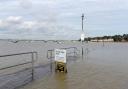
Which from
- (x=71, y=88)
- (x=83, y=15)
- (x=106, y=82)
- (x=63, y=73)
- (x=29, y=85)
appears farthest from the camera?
(x=83, y=15)

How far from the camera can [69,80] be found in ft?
40.5

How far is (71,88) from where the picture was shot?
10500 millimetres

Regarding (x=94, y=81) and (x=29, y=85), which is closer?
(x=29, y=85)

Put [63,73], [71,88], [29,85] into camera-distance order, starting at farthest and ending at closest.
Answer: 1. [63,73]
2. [29,85]
3. [71,88]

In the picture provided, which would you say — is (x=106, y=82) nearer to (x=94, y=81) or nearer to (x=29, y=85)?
(x=94, y=81)

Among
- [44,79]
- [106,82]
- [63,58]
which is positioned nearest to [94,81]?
[106,82]

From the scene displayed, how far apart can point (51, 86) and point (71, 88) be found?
2.70 ft

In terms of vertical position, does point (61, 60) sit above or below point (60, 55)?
below

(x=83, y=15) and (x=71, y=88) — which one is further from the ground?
(x=83, y=15)

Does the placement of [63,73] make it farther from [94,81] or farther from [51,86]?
[51,86]

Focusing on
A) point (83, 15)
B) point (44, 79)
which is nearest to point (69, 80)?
point (44, 79)

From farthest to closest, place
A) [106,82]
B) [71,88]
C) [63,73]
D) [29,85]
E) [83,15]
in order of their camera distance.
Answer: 1. [83,15]
2. [63,73]
3. [106,82]
4. [29,85]
5. [71,88]

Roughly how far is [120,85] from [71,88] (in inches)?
84.4

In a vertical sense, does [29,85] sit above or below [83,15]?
below
